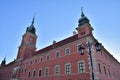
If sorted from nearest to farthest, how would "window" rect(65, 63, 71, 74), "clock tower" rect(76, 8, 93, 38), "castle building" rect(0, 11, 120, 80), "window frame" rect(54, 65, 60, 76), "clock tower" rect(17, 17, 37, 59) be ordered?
"castle building" rect(0, 11, 120, 80), "window" rect(65, 63, 71, 74), "clock tower" rect(76, 8, 93, 38), "window frame" rect(54, 65, 60, 76), "clock tower" rect(17, 17, 37, 59)

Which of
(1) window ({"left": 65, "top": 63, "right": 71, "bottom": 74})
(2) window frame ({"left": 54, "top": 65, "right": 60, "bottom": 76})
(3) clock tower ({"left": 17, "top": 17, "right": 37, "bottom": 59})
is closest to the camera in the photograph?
(1) window ({"left": 65, "top": 63, "right": 71, "bottom": 74})

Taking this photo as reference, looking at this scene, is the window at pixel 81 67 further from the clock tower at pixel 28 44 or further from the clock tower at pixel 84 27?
the clock tower at pixel 28 44

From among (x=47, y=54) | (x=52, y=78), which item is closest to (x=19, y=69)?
(x=47, y=54)

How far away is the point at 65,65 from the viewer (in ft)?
70.4

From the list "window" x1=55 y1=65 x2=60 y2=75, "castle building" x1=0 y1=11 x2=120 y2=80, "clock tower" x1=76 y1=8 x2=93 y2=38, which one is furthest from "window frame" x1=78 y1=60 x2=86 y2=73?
"clock tower" x1=76 y1=8 x2=93 y2=38

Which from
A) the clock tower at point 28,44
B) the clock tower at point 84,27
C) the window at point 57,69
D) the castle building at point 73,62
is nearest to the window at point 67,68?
the castle building at point 73,62

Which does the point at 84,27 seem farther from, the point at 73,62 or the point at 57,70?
the point at 57,70

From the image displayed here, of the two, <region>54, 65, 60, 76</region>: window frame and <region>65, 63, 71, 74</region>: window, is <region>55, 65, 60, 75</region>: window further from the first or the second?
<region>65, 63, 71, 74</region>: window

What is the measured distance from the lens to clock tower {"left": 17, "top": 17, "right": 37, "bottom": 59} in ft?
123

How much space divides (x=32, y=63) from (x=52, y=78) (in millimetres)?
10800

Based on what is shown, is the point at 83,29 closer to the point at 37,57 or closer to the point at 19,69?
the point at 37,57

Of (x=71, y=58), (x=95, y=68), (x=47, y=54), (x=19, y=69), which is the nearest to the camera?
(x=95, y=68)

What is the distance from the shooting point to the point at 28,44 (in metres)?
39.1

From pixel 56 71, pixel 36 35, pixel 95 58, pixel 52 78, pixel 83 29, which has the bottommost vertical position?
pixel 52 78
